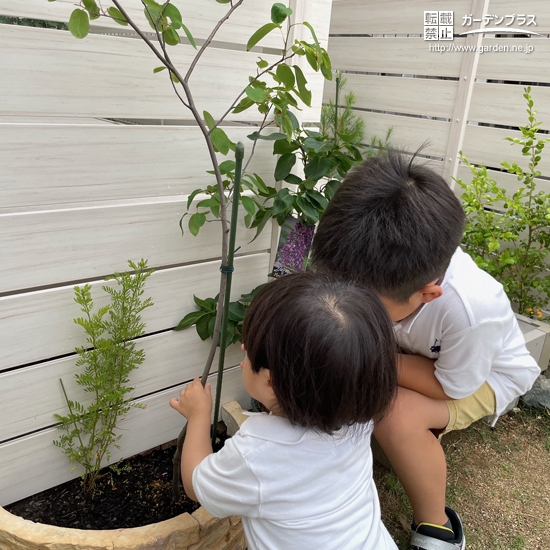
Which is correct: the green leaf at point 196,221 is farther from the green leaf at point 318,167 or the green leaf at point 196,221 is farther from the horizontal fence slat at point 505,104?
the horizontal fence slat at point 505,104

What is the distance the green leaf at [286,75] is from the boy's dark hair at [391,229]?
26 cm

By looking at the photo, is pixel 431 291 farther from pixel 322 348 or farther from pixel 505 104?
pixel 505 104

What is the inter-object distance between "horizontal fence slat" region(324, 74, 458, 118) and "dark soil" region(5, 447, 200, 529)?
2649mm

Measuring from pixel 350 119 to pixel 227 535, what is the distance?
3.11 metres

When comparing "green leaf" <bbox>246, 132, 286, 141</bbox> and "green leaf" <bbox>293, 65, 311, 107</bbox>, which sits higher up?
"green leaf" <bbox>293, 65, 311, 107</bbox>

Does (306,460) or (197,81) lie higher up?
(197,81)

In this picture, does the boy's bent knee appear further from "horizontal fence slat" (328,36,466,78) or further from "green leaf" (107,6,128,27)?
"horizontal fence slat" (328,36,466,78)

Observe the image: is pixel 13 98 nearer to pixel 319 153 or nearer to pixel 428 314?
pixel 319 153

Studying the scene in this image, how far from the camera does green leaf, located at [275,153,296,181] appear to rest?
56.9 inches

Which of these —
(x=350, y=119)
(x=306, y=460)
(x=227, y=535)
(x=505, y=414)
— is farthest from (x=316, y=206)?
(x=350, y=119)

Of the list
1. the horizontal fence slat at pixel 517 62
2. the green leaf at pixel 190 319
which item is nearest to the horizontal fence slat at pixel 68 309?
the green leaf at pixel 190 319

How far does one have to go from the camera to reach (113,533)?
119 cm

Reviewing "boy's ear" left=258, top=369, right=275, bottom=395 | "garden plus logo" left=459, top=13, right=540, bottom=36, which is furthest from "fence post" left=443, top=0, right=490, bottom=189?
"boy's ear" left=258, top=369, right=275, bottom=395

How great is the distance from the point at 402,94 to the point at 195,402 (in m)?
2.88
